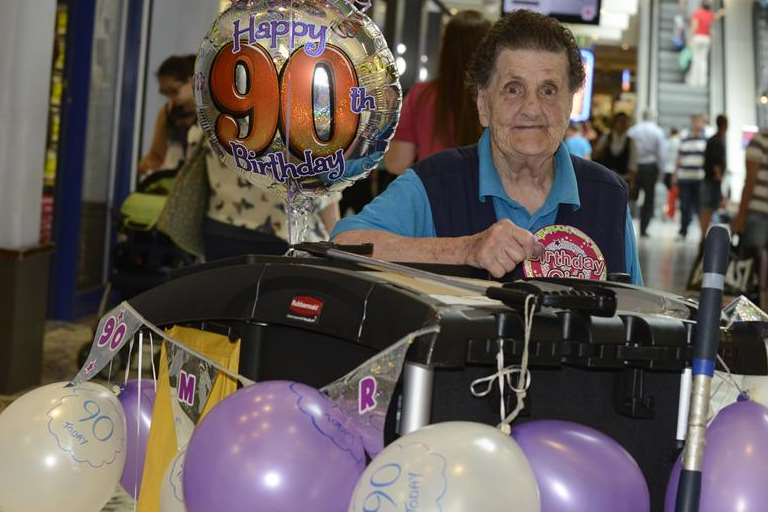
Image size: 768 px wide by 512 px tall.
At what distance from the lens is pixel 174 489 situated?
2160 millimetres

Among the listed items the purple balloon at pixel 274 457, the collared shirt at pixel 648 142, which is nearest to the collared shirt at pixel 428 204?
the purple balloon at pixel 274 457

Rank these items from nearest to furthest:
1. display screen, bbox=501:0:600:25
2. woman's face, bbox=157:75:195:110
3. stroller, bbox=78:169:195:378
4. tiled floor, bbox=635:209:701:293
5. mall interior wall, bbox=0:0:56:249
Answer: mall interior wall, bbox=0:0:56:249 < stroller, bbox=78:169:195:378 < woman's face, bbox=157:75:195:110 < display screen, bbox=501:0:600:25 < tiled floor, bbox=635:209:701:293

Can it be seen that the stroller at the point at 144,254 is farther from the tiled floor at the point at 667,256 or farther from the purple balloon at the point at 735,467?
the purple balloon at the point at 735,467

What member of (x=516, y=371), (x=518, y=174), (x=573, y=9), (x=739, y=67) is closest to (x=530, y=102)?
(x=518, y=174)

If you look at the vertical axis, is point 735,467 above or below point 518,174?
below

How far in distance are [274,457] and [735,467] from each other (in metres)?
0.67

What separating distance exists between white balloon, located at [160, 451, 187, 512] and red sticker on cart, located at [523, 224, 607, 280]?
92cm

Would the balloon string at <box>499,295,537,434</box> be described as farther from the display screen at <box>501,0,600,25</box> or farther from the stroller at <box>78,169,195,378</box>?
the display screen at <box>501,0,600,25</box>

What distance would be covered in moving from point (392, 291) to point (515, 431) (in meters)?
0.27

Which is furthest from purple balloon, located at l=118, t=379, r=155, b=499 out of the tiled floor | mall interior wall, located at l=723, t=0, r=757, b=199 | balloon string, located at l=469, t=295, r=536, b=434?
mall interior wall, located at l=723, t=0, r=757, b=199

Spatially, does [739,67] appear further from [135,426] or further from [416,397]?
[416,397]

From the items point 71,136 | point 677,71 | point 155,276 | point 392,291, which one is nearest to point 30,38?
point 155,276

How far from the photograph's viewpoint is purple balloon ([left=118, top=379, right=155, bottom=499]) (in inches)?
102

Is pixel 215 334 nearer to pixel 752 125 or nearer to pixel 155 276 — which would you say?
pixel 155 276
